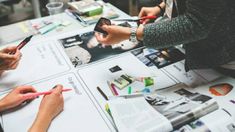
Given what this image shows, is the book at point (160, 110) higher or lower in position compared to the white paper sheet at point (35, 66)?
lower

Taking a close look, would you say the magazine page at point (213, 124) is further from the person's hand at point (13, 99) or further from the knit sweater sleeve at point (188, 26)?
the person's hand at point (13, 99)

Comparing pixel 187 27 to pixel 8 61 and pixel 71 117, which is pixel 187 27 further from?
pixel 8 61

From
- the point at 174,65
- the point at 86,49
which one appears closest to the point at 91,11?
the point at 86,49

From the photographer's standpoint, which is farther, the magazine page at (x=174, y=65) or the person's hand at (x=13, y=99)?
the magazine page at (x=174, y=65)

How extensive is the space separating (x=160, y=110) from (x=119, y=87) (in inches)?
7.8

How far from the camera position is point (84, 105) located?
34.0 inches

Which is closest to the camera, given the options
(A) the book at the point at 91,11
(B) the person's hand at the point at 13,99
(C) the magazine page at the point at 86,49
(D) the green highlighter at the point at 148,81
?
(B) the person's hand at the point at 13,99

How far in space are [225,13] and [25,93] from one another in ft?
2.28

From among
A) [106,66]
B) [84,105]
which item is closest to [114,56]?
[106,66]

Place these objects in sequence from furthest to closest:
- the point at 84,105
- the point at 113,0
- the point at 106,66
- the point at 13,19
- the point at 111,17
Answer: the point at 13,19 → the point at 113,0 → the point at 111,17 → the point at 106,66 → the point at 84,105

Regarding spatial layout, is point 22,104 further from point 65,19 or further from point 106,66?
point 65,19

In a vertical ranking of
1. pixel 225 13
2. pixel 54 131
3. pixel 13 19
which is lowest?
pixel 13 19

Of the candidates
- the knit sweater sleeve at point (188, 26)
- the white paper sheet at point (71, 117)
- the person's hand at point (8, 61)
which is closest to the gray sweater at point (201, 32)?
the knit sweater sleeve at point (188, 26)

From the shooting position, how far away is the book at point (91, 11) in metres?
1.42
